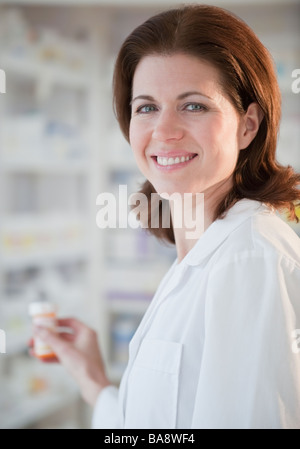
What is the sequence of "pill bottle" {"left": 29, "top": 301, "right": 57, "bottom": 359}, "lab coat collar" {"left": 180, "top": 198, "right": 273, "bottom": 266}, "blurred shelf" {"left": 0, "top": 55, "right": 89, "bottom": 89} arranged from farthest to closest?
1. "blurred shelf" {"left": 0, "top": 55, "right": 89, "bottom": 89}
2. "pill bottle" {"left": 29, "top": 301, "right": 57, "bottom": 359}
3. "lab coat collar" {"left": 180, "top": 198, "right": 273, "bottom": 266}

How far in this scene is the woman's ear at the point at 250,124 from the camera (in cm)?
85

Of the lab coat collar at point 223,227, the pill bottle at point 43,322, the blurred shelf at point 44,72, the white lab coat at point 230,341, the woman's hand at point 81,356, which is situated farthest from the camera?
the blurred shelf at point 44,72

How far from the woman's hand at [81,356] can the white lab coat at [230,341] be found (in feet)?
0.94

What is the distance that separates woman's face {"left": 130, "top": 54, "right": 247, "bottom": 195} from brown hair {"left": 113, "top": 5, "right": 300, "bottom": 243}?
20 millimetres

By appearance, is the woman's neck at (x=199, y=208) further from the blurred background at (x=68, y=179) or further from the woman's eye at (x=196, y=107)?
the blurred background at (x=68, y=179)

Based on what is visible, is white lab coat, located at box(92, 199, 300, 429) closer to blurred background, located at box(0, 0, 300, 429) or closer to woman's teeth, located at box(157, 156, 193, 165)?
woman's teeth, located at box(157, 156, 193, 165)

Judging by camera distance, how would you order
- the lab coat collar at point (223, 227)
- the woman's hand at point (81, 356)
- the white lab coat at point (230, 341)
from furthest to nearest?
the woman's hand at point (81, 356) → the lab coat collar at point (223, 227) → the white lab coat at point (230, 341)

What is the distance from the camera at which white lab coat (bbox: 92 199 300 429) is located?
65cm

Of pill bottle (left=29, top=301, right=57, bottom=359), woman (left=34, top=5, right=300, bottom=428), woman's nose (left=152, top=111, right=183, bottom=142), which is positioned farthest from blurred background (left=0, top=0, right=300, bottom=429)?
woman's nose (left=152, top=111, right=183, bottom=142)

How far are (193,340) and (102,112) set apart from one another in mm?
2144

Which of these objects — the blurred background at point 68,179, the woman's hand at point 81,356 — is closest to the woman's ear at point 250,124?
the woman's hand at point 81,356

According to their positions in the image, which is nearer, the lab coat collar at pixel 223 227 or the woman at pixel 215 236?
the woman at pixel 215 236

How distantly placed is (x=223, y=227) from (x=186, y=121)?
0.18 meters
